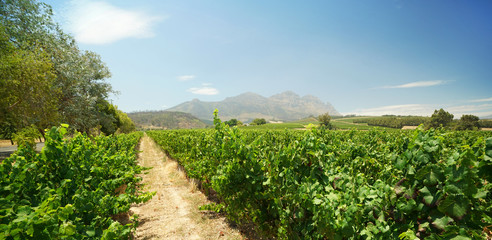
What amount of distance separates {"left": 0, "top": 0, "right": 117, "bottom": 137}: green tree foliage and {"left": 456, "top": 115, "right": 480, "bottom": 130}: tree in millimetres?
93623

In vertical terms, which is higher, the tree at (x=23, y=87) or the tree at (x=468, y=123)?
the tree at (x=23, y=87)

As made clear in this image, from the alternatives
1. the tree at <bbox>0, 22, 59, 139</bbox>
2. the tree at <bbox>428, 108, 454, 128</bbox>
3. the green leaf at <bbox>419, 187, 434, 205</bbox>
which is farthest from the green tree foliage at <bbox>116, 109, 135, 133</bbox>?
the tree at <bbox>428, 108, 454, 128</bbox>

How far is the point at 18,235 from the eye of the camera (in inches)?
80.9

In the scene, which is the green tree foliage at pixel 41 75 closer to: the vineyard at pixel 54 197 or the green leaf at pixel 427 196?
the vineyard at pixel 54 197

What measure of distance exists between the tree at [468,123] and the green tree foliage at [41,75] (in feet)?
307

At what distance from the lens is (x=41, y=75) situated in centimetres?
1487

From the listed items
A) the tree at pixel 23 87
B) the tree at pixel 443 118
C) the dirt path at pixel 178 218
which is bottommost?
the dirt path at pixel 178 218

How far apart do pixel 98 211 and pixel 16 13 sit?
82.8 feet

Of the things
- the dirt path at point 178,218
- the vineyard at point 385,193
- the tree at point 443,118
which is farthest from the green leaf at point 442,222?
the tree at point 443,118

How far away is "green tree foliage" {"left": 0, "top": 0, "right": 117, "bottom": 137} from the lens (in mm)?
14001

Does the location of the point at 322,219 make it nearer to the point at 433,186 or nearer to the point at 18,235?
the point at 433,186

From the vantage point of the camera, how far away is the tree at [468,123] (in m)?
64.2

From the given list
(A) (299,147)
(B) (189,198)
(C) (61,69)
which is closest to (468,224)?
(A) (299,147)

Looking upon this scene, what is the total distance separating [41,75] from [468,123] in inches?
3847
